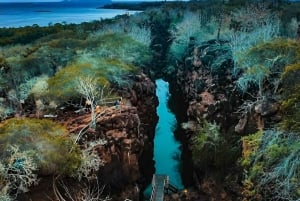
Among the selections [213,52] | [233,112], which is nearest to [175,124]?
[213,52]

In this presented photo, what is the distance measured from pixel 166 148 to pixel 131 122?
59.4 ft

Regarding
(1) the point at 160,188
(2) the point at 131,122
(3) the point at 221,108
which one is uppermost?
(2) the point at 131,122

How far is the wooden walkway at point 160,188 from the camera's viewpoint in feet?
124

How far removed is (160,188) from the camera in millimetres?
39094

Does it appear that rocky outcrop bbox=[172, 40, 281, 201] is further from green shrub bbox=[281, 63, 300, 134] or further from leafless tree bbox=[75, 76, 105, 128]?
leafless tree bbox=[75, 76, 105, 128]

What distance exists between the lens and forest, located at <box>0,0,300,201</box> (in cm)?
2930

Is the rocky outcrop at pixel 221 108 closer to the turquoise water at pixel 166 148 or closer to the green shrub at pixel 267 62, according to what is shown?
the green shrub at pixel 267 62

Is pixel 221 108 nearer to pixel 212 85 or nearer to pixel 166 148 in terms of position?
pixel 212 85

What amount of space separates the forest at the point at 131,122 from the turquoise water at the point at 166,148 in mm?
1610

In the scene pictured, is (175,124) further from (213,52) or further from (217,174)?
(217,174)

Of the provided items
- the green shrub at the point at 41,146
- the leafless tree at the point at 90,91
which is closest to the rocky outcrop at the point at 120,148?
the leafless tree at the point at 90,91

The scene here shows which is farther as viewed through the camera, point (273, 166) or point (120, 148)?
point (120, 148)

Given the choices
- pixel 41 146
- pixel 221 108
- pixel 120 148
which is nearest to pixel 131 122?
pixel 120 148

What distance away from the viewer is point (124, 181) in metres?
36.9
